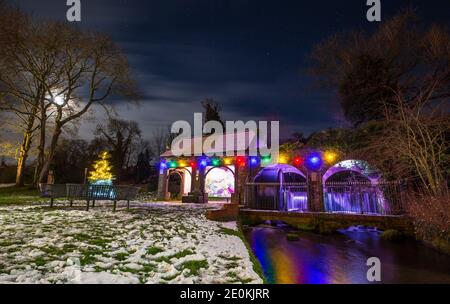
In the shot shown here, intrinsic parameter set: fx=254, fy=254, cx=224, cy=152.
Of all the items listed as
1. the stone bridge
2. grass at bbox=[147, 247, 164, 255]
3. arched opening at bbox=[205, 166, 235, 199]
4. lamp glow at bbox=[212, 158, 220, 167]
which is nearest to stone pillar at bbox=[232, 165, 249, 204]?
lamp glow at bbox=[212, 158, 220, 167]

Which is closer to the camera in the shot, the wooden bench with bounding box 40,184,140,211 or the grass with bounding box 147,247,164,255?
the grass with bounding box 147,247,164,255

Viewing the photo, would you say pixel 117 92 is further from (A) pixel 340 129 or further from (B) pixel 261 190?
(A) pixel 340 129

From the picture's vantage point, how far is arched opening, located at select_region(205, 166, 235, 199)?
24734 millimetres

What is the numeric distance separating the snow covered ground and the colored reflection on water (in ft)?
4.92

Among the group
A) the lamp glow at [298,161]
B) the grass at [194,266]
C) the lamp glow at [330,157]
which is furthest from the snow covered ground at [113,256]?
the lamp glow at [298,161]

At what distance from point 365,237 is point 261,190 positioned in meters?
8.58

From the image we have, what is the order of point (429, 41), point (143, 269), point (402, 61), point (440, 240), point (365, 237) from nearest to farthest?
point (143, 269) < point (440, 240) < point (365, 237) < point (429, 41) < point (402, 61)

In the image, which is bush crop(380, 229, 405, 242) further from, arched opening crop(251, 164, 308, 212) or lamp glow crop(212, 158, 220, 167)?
lamp glow crop(212, 158, 220, 167)

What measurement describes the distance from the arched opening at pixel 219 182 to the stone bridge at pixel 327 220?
33.2 ft

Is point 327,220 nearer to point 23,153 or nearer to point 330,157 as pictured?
point 330,157

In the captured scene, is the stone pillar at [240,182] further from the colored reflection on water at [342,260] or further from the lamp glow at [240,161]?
the colored reflection on water at [342,260]

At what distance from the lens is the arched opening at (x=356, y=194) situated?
13.4 m

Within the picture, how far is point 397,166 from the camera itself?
33.0 ft
